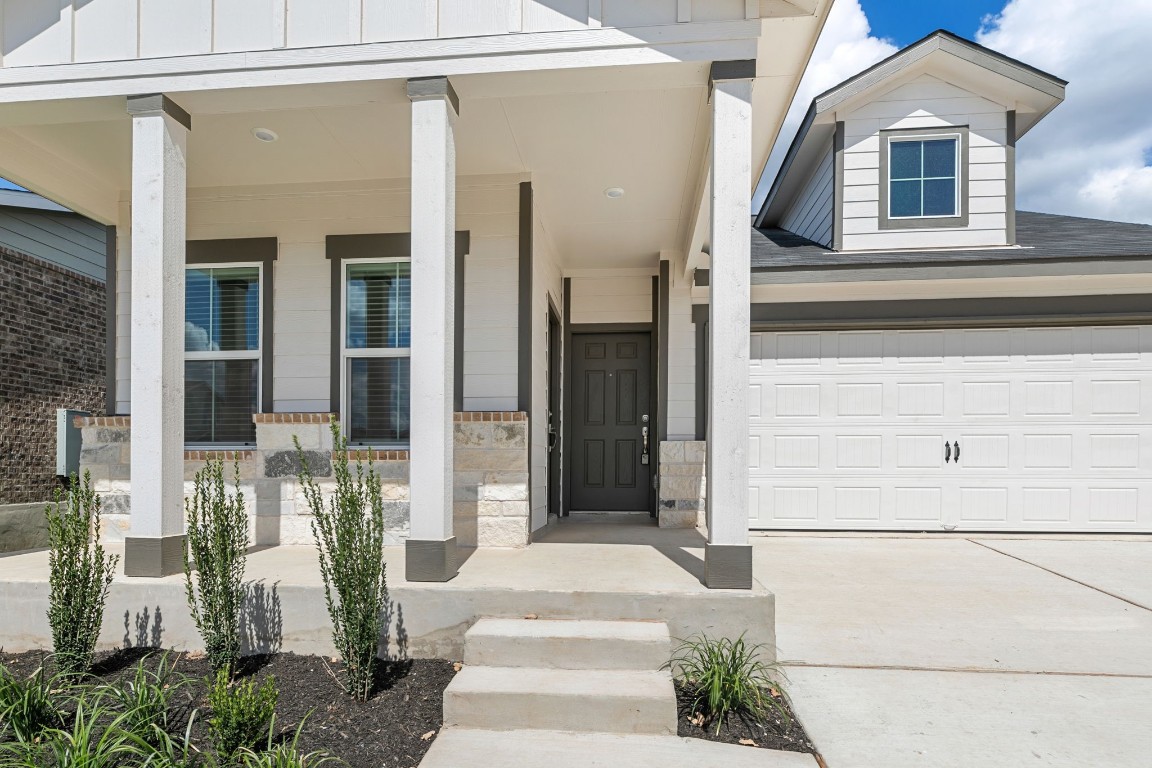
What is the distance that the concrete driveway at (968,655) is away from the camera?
103 inches

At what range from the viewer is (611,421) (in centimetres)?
719

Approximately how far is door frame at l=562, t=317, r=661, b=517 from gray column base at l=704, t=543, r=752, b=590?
3.42 m

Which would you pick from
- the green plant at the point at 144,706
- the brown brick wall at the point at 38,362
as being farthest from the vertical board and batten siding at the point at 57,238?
the green plant at the point at 144,706

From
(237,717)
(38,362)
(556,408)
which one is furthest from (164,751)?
(38,362)

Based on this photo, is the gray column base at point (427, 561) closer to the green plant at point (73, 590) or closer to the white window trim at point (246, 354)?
the green plant at point (73, 590)

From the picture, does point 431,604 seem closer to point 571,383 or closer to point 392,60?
point 392,60

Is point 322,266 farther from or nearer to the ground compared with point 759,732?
farther from the ground

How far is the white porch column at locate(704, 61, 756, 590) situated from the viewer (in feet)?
11.2

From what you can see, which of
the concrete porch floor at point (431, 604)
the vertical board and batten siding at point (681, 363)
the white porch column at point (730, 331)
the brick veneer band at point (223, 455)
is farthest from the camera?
the vertical board and batten siding at point (681, 363)

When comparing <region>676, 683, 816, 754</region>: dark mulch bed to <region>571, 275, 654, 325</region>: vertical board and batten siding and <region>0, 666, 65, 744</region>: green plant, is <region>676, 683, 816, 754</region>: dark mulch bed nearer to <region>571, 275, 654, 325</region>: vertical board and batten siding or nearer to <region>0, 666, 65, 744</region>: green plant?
<region>0, 666, 65, 744</region>: green plant

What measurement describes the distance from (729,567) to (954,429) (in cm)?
432

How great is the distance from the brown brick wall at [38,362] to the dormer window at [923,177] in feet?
30.3

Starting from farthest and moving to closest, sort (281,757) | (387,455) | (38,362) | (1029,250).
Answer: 1. (38,362)
2. (1029,250)
3. (387,455)
4. (281,757)

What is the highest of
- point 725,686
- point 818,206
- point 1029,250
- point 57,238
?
point 818,206
